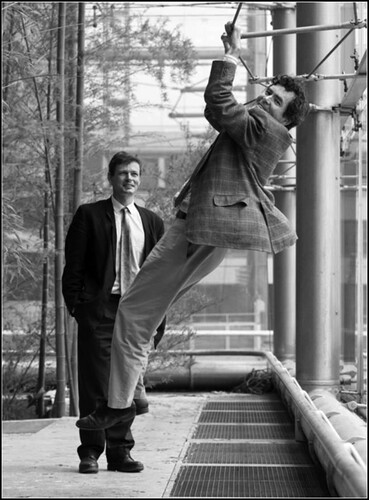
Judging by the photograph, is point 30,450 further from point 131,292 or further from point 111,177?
point 131,292

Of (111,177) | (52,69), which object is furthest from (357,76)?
(52,69)

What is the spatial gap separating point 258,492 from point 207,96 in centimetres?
141

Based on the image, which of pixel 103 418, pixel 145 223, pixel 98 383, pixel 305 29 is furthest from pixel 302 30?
pixel 103 418

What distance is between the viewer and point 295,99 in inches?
130

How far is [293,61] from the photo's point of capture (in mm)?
8398

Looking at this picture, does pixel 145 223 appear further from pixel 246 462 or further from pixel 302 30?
pixel 246 462

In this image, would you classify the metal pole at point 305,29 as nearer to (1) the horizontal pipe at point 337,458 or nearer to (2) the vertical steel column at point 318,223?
(2) the vertical steel column at point 318,223

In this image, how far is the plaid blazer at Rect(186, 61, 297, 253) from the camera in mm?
3178

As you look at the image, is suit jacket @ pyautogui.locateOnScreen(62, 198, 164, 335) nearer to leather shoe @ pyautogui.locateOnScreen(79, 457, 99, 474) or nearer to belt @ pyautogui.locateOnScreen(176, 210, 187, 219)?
leather shoe @ pyautogui.locateOnScreen(79, 457, 99, 474)

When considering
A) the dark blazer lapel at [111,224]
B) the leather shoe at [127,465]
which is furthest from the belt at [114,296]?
the leather shoe at [127,465]

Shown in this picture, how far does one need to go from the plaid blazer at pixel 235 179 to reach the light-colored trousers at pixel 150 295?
0.11 meters

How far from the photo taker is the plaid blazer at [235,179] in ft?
10.4

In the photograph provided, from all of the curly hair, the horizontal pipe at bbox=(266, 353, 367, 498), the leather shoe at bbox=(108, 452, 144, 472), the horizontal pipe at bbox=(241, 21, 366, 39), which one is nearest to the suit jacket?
the leather shoe at bbox=(108, 452, 144, 472)

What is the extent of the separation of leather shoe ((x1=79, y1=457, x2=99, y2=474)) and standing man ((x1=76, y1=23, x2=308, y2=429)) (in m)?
0.80
